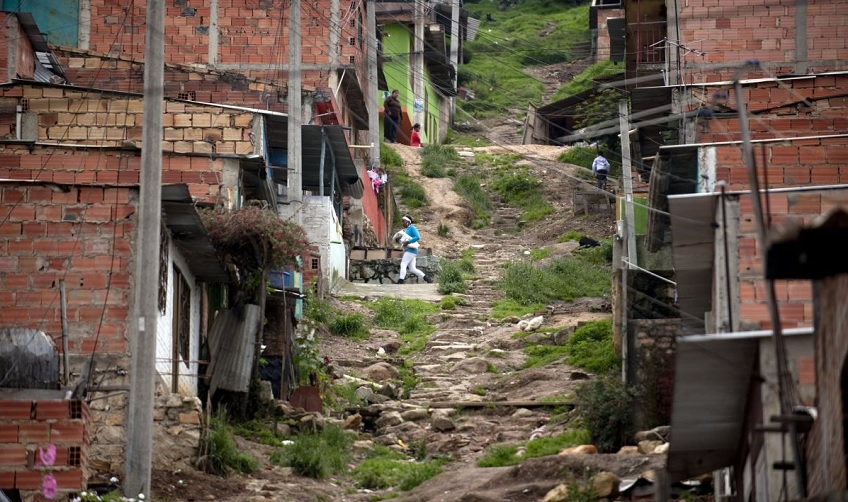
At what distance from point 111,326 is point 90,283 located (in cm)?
51

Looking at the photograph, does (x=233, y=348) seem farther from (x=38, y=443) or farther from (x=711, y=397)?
(x=711, y=397)

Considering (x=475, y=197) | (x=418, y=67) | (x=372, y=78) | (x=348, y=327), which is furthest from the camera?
(x=418, y=67)

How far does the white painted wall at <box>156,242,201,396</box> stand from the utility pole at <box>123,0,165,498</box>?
1.64 metres

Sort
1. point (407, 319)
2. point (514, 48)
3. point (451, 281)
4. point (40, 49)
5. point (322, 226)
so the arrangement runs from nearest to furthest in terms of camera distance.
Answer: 1. point (40, 49)
2. point (407, 319)
3. point (322, 226)
4. point (451, 281)
5. point (514, 48)

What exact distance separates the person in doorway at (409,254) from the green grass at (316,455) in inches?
469

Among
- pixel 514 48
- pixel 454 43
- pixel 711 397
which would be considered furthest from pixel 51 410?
pixel 514 48

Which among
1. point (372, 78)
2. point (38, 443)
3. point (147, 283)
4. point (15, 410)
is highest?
point (372, 78)

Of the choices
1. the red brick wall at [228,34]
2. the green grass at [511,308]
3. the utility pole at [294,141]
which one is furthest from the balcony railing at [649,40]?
the red brick wall at [228,34]

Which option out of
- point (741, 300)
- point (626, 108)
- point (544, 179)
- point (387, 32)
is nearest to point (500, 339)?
point (626, 108)

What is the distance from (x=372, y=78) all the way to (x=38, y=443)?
80.8 feet

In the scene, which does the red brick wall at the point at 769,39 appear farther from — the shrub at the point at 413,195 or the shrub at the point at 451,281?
the shrub at the point at 413,195

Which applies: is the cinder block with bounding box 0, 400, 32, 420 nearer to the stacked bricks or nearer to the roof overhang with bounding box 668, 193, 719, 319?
the stacked bricks

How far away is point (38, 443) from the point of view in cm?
1373

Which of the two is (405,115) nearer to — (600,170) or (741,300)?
(600,170)
